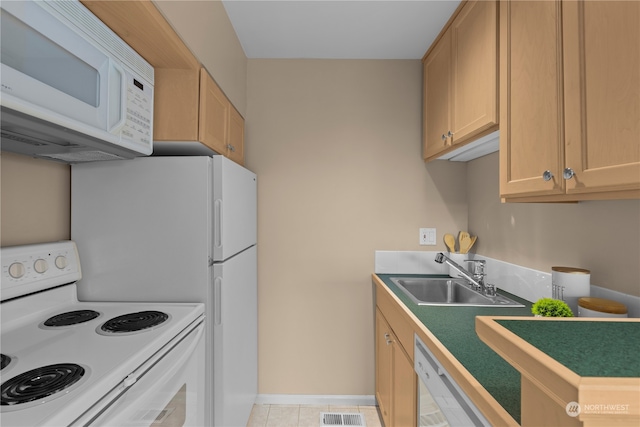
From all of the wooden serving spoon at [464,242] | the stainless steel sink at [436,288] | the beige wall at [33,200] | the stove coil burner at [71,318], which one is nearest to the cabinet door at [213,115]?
the beige wall at [33,200]

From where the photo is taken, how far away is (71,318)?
1.24m

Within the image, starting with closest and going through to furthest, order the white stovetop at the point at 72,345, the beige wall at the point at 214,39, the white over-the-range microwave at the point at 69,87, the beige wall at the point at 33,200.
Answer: the white stovetop at the point at 72,345 < the white over-the-range microwave at the point at 69,87 < the beige wall at the point at 33,200 < the beige wall at the point at 214,39

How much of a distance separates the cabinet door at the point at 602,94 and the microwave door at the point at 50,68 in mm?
1474

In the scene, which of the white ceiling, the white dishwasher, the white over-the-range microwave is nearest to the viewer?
the white over-the-range microwave

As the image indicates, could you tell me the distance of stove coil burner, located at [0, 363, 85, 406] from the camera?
71 centimetres

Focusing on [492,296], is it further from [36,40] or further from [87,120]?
[36,40]

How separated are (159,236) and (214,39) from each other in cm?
103

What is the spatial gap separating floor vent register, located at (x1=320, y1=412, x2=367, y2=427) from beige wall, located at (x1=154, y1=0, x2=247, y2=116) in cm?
214

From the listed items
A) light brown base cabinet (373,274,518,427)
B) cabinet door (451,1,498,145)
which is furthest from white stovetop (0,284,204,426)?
cabinet door (451,1,498,145)

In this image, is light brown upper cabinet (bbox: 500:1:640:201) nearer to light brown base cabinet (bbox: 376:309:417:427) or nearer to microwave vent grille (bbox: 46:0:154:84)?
light brown base cabinet (bbox: 376:309:417:427)

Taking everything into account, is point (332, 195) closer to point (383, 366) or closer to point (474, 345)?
point (383, 366)

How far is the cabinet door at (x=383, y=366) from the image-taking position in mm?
1930

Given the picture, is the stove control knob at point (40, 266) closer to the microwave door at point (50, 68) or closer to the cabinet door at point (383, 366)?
the microwave door at point (50, 68)

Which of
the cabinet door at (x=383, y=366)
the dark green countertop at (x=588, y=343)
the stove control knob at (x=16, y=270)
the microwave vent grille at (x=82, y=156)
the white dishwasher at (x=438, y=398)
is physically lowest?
the cabinet door at (x=383, y=366)
